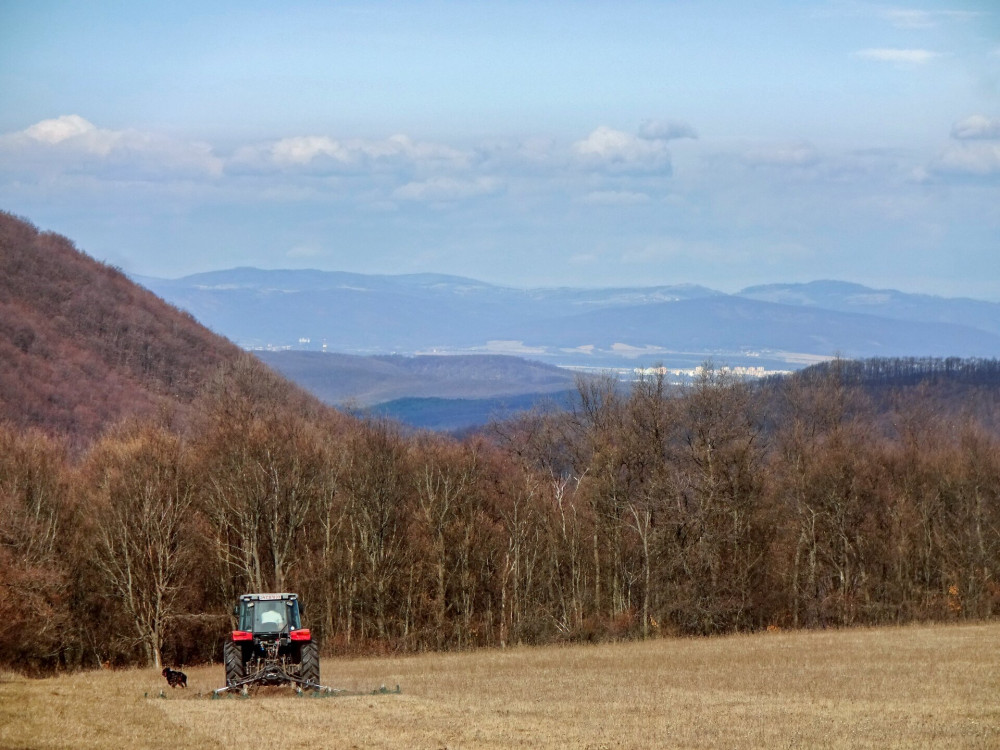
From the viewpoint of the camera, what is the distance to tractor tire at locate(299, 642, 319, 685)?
34531 mm

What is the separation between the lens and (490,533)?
72562 millimetres

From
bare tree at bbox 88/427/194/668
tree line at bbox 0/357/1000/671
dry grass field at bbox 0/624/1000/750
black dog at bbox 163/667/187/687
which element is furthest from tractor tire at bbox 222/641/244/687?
bare tree at bbox 88/427/194/668

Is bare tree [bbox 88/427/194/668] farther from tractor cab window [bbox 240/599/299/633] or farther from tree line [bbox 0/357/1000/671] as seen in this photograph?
tractor cab window [bbox 240/599/299/633]

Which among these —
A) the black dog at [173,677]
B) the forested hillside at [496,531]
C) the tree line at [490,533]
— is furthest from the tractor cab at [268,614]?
the tree line at [490,533]

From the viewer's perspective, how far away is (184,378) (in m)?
164

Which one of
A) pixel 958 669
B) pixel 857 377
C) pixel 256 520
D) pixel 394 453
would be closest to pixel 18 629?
pixel 256 520

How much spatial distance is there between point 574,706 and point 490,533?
134ft

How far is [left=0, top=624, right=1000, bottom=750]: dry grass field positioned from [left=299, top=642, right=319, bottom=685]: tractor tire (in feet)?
2.99

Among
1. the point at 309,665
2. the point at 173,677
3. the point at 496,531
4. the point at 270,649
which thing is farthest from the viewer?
the point at 496,531

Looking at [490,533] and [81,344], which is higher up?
[81,344]

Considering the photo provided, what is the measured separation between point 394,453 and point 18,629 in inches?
947

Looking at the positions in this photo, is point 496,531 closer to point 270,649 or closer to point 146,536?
point 146,536

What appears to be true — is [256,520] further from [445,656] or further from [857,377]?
[857,377]

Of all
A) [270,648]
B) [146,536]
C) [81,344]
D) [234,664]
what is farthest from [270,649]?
[81,344]
